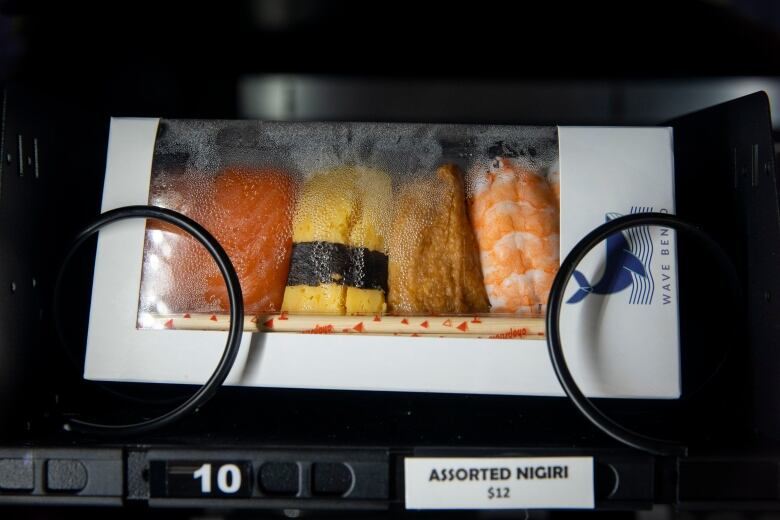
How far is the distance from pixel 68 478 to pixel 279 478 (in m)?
0.17

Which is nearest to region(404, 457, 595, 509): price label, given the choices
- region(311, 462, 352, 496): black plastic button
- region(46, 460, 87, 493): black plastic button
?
region(311, 462, 352, 496): black plastic button

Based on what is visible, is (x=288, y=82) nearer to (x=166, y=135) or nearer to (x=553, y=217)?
(x=166, y=135)

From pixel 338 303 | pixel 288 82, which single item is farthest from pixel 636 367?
pixel 288 82

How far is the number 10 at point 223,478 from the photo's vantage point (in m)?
0.49

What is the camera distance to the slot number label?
490mm

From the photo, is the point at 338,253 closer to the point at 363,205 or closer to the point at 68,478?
the point at 363,205

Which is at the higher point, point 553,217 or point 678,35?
point 678,35

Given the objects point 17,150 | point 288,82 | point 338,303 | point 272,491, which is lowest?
point 272,491

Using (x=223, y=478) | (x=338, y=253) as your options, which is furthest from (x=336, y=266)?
(x=223, y=478)

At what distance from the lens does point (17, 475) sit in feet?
1.63

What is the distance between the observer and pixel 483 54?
35.4 inches

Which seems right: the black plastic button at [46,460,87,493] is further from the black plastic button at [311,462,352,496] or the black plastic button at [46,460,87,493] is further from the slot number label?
the black plastic button at [311,462,352,496]

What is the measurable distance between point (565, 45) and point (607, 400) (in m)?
0.51

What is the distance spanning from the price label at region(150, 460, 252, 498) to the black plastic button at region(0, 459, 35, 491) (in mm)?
103
